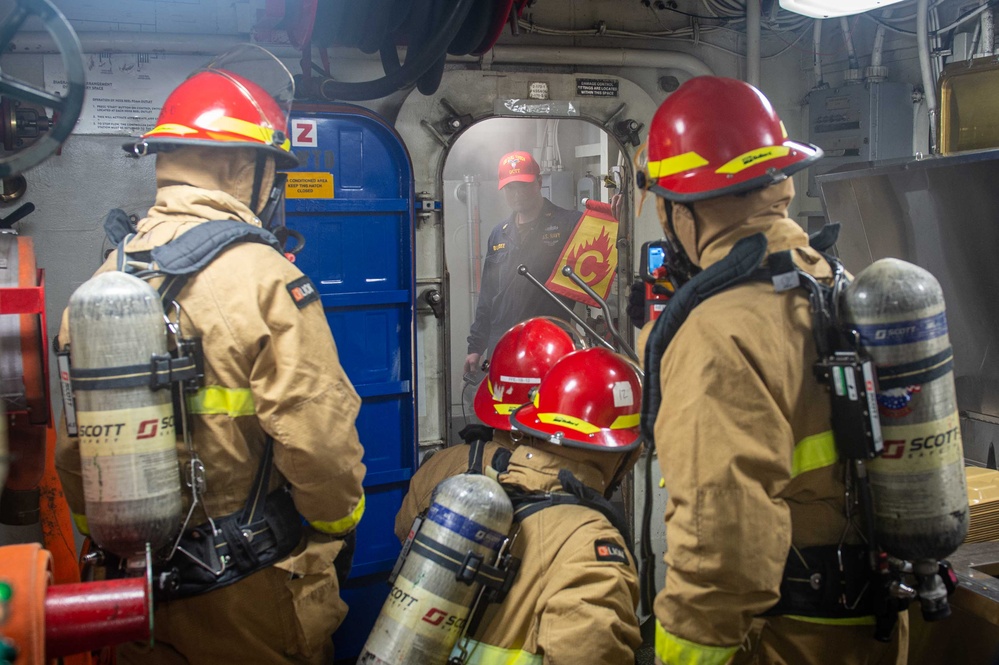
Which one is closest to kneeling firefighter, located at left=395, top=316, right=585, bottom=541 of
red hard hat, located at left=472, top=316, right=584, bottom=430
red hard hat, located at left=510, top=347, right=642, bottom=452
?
red hard hat, located at left=472, top=316, right=584, bottom=430

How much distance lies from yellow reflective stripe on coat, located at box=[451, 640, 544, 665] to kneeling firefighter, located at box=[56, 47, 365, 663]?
0.56 metres

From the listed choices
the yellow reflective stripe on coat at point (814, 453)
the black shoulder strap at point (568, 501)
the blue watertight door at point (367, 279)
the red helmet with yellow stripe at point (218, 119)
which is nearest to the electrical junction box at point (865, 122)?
the blue watertight door at point (367, 279)

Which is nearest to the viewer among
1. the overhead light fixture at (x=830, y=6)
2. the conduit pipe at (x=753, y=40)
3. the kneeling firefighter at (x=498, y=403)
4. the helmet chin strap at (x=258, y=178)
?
the helmet chin strap at (x=258, y=178)

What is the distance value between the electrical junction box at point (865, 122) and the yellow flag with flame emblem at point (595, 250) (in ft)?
4.12

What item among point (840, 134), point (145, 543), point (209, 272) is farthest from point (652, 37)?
point (145, 543)

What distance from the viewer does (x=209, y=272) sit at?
2.42 metres

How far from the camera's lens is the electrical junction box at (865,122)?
4.60 m

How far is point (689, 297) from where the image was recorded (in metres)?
2.07

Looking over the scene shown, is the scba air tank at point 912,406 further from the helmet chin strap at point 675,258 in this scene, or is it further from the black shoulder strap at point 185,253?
the black shoulder strap at point 185,253

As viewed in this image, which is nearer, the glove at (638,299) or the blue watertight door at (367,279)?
the glove at (638,299)

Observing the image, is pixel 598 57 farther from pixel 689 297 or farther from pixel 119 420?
pixel 119 420

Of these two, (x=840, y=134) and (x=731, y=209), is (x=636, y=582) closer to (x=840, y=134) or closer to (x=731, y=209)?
(x=731, y=209)

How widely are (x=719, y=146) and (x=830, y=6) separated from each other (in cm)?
227

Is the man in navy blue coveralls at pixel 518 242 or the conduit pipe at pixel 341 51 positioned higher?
the conduit pipe at pixel 341 51
